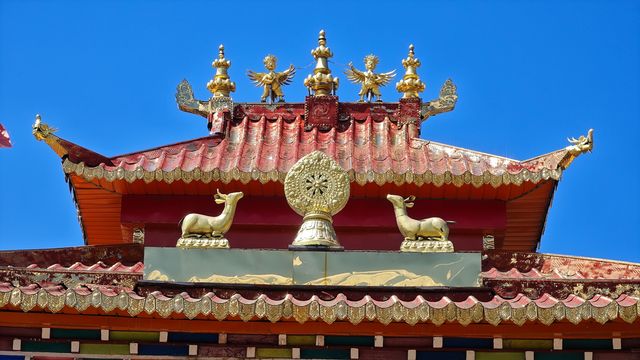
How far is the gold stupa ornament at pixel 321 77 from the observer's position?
65.8 feet

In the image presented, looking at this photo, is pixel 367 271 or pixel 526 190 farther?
pixel 526 190

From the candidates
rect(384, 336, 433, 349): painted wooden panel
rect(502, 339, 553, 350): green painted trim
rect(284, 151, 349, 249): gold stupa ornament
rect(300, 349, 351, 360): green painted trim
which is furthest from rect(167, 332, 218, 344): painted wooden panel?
rect(502, 339, 553, 350): green painted trim

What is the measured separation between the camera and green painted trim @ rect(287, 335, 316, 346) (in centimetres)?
1334

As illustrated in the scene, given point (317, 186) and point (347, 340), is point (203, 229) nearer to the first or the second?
point (317, 186)

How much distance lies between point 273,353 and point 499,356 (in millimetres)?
2463

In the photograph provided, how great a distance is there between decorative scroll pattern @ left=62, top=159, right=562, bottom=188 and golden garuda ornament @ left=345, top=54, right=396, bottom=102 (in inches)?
145

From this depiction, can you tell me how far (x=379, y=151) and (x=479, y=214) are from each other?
1.92 m

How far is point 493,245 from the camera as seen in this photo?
1811 cm

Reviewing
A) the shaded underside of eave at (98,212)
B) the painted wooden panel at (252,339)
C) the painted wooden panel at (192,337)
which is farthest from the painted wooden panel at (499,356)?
the shaded underside of eave at (98,212)

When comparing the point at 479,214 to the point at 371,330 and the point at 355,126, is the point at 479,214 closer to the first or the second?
the point at 355,126

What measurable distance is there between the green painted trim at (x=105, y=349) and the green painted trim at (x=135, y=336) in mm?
89

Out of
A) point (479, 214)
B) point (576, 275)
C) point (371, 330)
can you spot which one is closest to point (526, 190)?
point (479, 214)

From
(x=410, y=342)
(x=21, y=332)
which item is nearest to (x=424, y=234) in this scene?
(x=410, y=342)

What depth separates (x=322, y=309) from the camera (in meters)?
12.6
